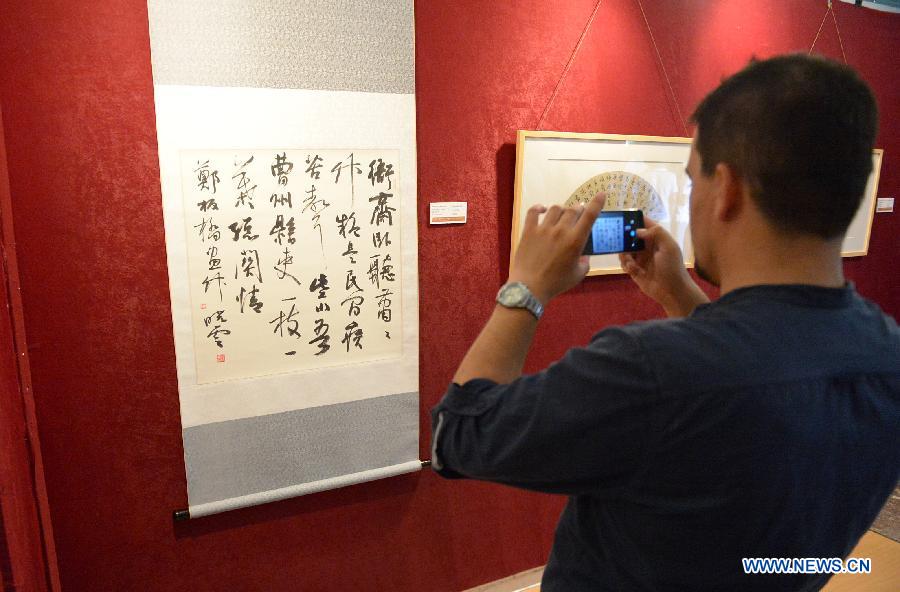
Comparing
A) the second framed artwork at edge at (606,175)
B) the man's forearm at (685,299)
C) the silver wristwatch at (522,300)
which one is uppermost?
the second framed artwork at edge at (606,175)

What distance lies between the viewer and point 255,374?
166 cm

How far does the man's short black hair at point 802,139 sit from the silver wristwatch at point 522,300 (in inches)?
10.6

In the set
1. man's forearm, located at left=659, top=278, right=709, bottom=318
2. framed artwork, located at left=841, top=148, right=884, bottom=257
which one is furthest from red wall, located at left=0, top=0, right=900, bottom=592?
man's forearm, located at left=659, top=278, right=709, bottom=318

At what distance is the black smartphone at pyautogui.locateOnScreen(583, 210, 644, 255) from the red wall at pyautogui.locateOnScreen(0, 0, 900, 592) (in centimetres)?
85

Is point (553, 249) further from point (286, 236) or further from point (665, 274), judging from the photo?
point (286, 236)

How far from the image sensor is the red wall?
142 centimetres

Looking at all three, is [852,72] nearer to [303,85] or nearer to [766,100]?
[766,100]

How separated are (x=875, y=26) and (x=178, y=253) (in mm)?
2978

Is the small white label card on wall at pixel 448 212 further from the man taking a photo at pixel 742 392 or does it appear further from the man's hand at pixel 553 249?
the man taking a photo at pixel 742 392

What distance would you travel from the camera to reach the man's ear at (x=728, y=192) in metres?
0.65

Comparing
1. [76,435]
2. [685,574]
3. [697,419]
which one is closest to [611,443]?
[697,419]

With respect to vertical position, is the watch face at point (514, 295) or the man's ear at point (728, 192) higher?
the man's ear at point (728, 192)

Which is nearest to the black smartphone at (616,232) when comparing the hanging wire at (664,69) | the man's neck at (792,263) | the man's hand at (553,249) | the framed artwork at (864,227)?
the man's hand at (553,249)

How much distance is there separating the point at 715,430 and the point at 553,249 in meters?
0.29
